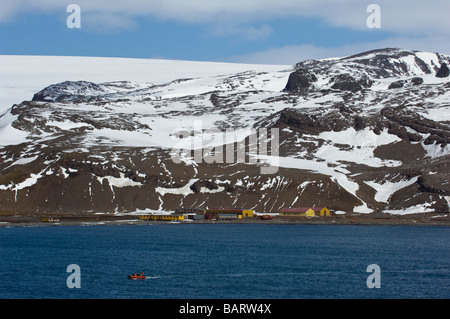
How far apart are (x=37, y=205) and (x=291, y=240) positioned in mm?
88925

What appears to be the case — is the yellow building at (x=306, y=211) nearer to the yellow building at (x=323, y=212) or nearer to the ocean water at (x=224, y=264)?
the yellow building at (x=323, y=212)

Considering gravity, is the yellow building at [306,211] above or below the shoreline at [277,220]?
above

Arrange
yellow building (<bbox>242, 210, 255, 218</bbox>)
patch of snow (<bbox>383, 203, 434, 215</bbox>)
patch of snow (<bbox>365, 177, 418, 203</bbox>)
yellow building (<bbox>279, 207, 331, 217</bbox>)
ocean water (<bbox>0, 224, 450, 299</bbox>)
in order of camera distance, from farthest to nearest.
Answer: patch of snow (<bbox>365, 177, 418, 203</bbox>), yellow building (<bbox>242, 210, 255, 218</bbox>), yellow building (<bbox>279, 207, 331, 217</bbox>), patch of snow (<bbox>383, 203, 434, 215</bbox>), ocean water (<bbox>0, 224, 450, 299</bbox>)

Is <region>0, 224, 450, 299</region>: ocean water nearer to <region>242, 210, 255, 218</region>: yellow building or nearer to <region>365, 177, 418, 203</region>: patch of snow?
<region>242, 210, 255, 218</region>: yellow building

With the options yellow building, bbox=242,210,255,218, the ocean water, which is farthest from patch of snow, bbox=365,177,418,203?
the ocean water

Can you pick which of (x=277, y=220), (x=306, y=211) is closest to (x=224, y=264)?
(x=277, y=220)

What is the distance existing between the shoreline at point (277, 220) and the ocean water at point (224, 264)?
21662 mm

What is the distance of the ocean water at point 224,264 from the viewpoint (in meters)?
67.6

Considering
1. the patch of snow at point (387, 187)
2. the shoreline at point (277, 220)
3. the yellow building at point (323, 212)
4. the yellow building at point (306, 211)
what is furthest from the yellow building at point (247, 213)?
the patch of snow at point (387, 187)

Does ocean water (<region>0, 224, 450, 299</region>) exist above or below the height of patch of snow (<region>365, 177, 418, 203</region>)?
below

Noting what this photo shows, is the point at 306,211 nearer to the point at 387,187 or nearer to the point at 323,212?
the point at 323,212

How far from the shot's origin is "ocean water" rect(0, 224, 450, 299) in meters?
67.6

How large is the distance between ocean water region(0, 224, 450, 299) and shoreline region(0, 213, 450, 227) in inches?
853
